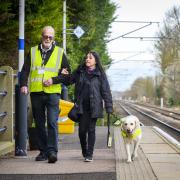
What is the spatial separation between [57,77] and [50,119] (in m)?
0.65

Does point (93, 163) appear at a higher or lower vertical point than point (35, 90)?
lower

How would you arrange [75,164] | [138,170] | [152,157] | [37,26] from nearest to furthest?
[138,170]
[75,164]
[152,157]
[37,26]

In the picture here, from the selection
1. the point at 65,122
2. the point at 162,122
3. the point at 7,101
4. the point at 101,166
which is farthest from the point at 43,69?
the point at 162,122

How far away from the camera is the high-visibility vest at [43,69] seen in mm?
9328

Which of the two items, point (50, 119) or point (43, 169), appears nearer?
point (43, 169)

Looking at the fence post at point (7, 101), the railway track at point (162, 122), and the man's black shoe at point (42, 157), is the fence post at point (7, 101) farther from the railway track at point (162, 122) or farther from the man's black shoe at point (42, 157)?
the railway track at point (162, 122)

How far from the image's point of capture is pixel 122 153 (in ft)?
35.8

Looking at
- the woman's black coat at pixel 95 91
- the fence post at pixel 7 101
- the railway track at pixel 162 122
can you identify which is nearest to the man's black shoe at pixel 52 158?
the woman's black coat at pixel 95 91

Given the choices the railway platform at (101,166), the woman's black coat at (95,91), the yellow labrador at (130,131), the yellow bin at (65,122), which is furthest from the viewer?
the yellow bin at (65,122)

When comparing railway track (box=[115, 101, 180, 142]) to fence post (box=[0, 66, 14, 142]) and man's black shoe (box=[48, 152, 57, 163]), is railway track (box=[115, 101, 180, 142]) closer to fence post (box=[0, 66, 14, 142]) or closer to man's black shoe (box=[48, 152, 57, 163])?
fence post (box=[0, 66, 14, 142])

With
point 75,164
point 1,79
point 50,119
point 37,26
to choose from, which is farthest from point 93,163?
point 37,26

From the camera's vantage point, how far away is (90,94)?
31.0 feet

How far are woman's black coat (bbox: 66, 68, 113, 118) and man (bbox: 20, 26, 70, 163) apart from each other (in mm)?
232

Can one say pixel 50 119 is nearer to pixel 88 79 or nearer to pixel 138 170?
pixel 88 79
